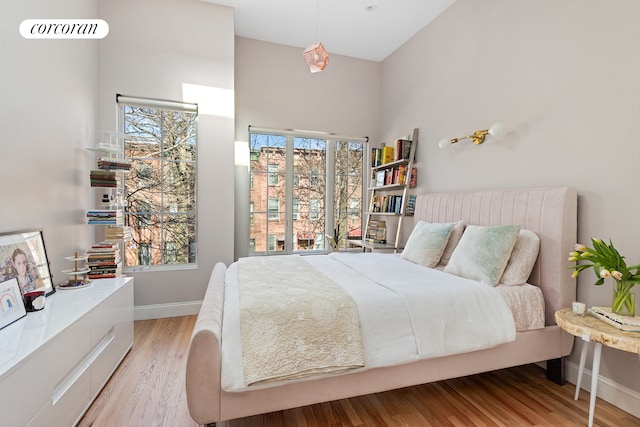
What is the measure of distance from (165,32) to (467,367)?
395cm

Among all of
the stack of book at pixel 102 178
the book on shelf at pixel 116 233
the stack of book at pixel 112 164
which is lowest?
the book on shelf at pixel 116 233

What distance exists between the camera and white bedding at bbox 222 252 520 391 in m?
1.38

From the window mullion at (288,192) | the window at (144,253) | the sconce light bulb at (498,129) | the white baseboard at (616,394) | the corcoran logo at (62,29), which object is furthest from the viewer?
the window mullion at (288,192)

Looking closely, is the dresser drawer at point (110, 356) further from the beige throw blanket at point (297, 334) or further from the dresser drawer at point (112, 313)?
the beige throw blanket at point (297, 334)

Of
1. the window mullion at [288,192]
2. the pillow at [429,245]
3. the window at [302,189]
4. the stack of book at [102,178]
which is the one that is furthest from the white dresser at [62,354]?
the pillow at [429,245]

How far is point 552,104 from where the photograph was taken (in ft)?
6.75

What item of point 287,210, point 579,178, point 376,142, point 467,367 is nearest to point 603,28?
point 579,178

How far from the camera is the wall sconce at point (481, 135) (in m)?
2.31

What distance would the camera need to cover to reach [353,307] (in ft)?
4.91

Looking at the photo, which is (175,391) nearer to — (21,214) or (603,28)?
(21,214)

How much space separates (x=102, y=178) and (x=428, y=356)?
2923mm

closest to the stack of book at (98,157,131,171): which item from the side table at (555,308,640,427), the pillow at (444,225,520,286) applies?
the pillow at (444,225,520,286)

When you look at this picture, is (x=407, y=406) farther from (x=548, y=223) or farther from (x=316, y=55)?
(x=316, y=55)

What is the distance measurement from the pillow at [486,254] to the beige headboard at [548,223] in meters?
0.21
